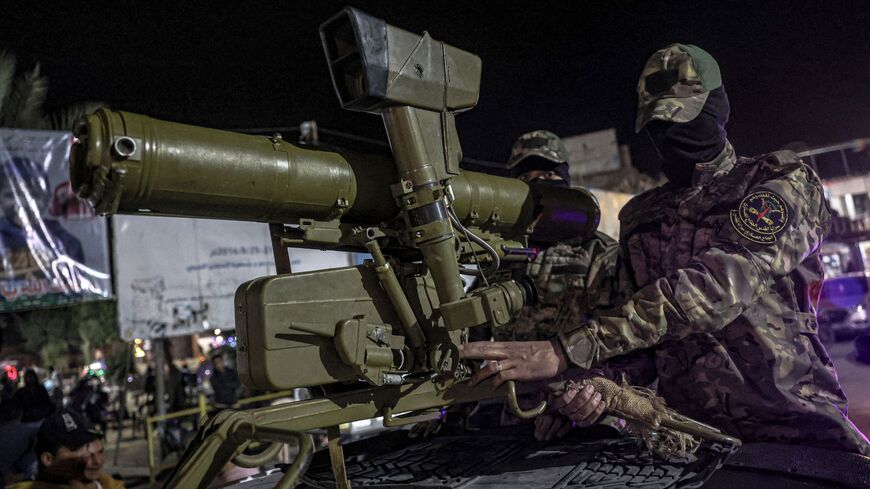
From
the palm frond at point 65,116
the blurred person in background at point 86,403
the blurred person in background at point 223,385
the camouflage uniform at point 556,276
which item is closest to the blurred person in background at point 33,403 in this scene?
the blurred person in background at point 223,385

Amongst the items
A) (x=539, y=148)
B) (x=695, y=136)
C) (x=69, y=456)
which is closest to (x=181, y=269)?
(x=69, y=456)

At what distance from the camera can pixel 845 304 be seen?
42.4ft

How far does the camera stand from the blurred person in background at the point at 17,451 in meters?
5.66

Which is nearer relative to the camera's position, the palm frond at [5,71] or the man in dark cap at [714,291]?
the man in dark cap at [714,291]

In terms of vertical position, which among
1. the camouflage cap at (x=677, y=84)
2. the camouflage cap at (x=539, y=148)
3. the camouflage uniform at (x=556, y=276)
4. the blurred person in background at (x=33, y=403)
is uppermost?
the camouflage cap at (x=539, y=148)

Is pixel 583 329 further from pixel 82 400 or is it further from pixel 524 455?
pixel 82 400

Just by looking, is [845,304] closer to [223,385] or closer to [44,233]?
[223,385]

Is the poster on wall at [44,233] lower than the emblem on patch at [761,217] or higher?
higher

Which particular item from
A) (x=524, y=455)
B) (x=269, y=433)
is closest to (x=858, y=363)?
(x=524, y=455)

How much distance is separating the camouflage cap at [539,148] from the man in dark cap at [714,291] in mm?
1134

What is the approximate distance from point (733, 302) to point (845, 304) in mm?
13485

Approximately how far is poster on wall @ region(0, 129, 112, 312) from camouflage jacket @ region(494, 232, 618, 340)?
522 cm

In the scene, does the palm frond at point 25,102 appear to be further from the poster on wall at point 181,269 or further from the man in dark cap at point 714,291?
the man in dark cap at point 714,291

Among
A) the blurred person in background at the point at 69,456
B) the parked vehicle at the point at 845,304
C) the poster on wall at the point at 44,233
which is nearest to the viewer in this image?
the blurred person in background at the point at 69,456
